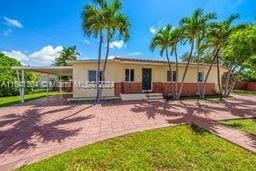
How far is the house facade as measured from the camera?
53.3ft

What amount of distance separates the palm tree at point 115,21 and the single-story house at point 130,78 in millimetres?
1943

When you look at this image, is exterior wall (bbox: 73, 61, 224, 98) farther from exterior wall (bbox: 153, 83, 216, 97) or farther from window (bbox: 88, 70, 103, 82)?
window (bbox: 88, 70, 103, 82)

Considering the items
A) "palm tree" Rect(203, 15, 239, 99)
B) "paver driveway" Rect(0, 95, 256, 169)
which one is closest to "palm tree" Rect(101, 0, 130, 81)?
"palm tree" Rect(203, 15, 239, 99)

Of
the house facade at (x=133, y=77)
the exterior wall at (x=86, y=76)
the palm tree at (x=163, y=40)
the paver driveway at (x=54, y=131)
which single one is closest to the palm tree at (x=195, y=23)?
the palm tree at (x=163, y=40)

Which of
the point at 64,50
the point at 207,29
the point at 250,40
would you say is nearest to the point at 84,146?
the point at 250,40

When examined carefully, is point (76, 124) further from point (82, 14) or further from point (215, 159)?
point (82, 14)

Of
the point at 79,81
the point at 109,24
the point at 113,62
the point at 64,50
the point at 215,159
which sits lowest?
the point at 215,159

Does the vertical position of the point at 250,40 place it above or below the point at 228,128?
above

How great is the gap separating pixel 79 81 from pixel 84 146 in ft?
36.1

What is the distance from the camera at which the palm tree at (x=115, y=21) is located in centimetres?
1385

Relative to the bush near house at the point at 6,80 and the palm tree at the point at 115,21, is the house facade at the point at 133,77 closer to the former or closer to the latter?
the palm tree at the point at 115,21

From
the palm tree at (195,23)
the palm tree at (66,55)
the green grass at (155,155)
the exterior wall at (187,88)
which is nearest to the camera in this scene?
the green grass at (155,155)

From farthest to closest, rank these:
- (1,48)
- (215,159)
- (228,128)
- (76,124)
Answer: (1,48) → (76,124) → (228,128) → (215,159)

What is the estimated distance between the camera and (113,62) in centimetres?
1667
